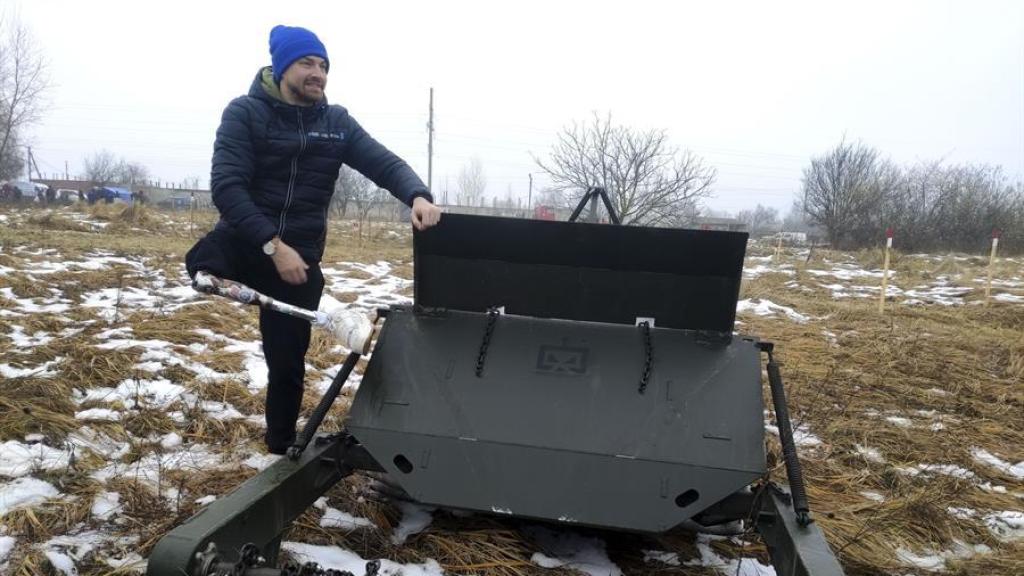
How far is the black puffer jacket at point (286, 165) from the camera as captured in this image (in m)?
2.36

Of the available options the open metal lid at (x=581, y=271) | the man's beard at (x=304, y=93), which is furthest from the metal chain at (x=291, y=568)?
the man's beard at (x=304, y=93)

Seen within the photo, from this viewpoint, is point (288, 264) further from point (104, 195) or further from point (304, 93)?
point (104, 195)

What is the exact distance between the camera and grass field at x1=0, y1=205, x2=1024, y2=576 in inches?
94.9

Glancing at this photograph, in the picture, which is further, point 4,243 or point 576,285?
point 4,243

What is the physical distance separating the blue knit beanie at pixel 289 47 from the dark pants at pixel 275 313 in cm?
72

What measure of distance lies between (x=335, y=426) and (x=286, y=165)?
173 centimetres

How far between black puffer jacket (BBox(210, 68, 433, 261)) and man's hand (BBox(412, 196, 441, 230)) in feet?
0.27

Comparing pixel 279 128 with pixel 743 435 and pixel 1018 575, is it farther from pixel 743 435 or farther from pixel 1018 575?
pixel 1018 575

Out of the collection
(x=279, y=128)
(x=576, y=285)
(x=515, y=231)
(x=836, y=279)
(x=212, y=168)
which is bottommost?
(x=836, y=279)

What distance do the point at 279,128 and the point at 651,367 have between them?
185 centimetres

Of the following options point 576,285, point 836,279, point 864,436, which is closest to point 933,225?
point 836,279

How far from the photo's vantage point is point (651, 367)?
257 cm

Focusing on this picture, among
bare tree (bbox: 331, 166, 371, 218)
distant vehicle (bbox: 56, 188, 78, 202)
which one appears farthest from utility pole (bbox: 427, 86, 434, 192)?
distant vehicle (bbox: 56, 188, 78, 202)

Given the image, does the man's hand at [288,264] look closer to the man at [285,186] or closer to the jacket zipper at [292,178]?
the man at [285,186]
